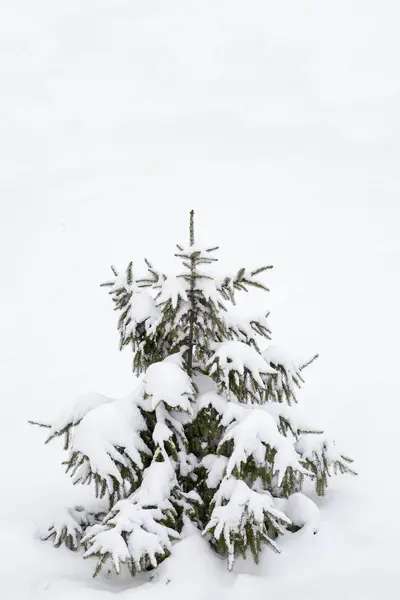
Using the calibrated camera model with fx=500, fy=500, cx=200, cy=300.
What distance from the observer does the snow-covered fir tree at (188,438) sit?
4.57m

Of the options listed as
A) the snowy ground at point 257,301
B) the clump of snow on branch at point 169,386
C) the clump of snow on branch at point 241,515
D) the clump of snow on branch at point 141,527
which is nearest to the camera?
→ the clump of snow on branch at point 141,527

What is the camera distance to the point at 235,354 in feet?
16.1

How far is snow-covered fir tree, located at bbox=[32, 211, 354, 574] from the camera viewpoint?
15.0ft

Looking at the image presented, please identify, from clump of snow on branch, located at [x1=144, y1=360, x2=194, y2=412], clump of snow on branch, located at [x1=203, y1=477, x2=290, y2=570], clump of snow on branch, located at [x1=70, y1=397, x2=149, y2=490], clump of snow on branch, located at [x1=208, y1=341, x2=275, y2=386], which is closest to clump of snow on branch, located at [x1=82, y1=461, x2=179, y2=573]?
clump of snow on branch, located at [x1=70, y1=397, x2=149, y2=490]

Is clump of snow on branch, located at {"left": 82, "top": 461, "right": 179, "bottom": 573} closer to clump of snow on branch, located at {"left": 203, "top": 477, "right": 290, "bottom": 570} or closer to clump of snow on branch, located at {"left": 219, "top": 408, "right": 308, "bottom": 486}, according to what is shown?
clump of snow on branch, located at {"left": 203, "top": 477, "right": 290, "bottom": 570}

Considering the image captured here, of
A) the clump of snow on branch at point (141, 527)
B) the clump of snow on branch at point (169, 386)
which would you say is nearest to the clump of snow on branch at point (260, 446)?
the clump of snow on branch at point (169, 386)

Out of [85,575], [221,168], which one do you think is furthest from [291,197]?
[85,575]

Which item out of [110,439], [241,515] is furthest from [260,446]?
[110,439]

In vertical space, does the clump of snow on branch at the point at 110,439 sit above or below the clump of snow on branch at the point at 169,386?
below

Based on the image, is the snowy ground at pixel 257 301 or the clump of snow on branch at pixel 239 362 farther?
the snowy ground at pixel 257 301

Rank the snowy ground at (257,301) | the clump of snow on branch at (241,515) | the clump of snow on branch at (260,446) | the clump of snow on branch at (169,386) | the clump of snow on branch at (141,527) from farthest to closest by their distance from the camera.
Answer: the snowy ground at (257,301) < the clump of snow on branch at (169,386) < the clump of snow on branch at (260,446) < the clump of snow on branch at (241,515) < the clump of snow on branch at (141,527)

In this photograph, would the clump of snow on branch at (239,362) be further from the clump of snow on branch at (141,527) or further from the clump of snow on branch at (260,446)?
the clump of snow on branch at (141,527)

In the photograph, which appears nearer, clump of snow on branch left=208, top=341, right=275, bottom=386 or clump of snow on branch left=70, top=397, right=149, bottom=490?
clump of snow on branch left=70, top=397, right=149, bottom=490

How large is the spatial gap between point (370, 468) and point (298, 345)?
32.4ft
